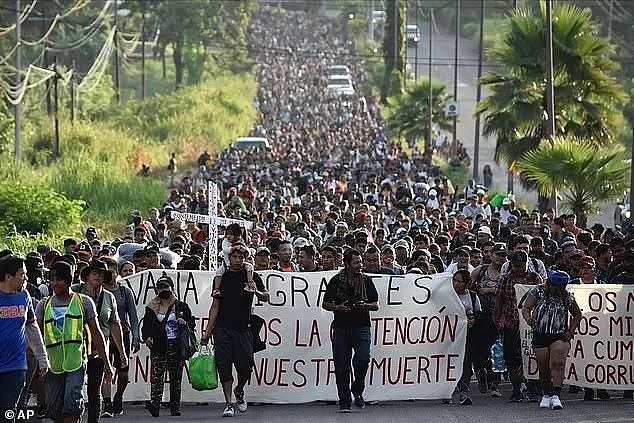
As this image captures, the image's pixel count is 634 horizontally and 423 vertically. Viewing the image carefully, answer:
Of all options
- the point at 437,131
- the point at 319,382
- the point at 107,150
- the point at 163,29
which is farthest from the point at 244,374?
the point at 163,29

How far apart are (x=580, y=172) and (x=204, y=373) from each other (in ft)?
44.8

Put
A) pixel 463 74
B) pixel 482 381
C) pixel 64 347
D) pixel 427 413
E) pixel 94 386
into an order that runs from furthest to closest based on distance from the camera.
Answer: pixel 463 74 < pixel 482 381 < pixel 427 413 < pixel 94 386 < pixel 64 347

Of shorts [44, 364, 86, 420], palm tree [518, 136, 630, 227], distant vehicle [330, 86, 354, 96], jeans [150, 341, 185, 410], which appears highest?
distant vehicle [330, 86, 354, 96]

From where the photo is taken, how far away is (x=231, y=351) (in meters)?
13.9

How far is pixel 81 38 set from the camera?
293 ft

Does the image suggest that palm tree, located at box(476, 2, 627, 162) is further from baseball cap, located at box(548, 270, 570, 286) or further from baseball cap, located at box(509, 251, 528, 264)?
baseball cap, located at box(548, 270, 570, 286)

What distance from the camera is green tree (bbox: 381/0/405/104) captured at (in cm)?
8475

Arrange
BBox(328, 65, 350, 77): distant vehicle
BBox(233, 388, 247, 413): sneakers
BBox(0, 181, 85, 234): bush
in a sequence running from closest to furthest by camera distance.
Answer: BBox(233, 388, 247, 413): sneakers, BBox(0, 181, 85, 234): bush, BBox(328, 65, 350, 77): distant vehicle

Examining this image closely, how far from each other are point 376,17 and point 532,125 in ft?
337

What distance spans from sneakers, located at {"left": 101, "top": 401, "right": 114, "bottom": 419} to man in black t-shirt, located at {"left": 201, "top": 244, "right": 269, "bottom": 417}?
992 millimetres

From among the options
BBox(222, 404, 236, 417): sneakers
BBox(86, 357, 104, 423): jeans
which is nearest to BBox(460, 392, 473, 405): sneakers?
BBox(222, 404, 236, 417): sneakers

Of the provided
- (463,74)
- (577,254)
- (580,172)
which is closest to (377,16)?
(463,74)

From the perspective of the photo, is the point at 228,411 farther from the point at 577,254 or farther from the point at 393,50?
the point at 393,50

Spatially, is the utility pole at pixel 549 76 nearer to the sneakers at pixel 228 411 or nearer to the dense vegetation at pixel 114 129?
the dense vegetation at pixel 114 129
